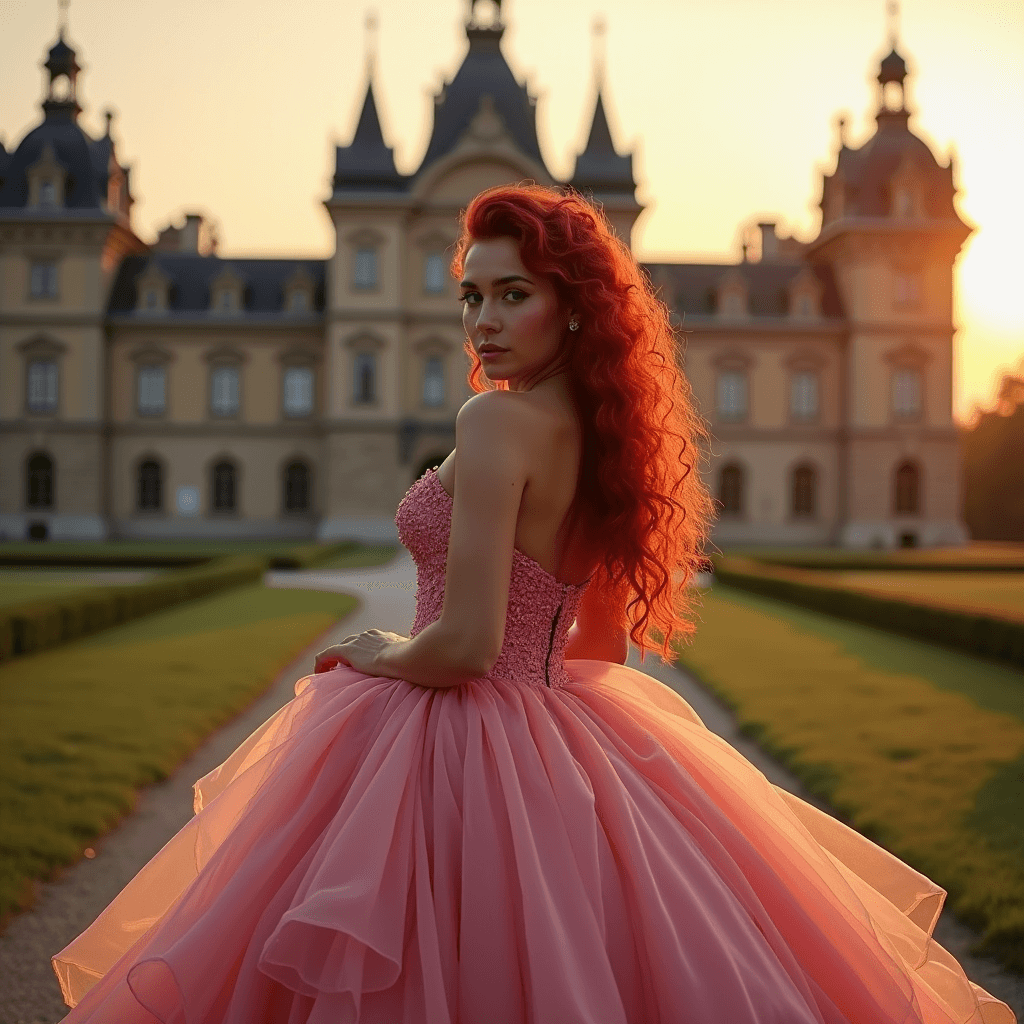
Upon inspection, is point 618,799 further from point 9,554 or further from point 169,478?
point 169,478

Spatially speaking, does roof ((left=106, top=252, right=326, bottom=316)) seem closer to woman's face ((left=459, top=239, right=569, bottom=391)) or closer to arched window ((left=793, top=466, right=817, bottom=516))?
arched window ((left=793, top=466, right=817, bottom=516))

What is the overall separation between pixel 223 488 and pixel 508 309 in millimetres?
35663

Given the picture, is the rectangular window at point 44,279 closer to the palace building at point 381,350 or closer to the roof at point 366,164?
the palace building at point 381,350

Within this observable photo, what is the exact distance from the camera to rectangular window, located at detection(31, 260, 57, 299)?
3503cm

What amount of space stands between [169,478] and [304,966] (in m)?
36.3

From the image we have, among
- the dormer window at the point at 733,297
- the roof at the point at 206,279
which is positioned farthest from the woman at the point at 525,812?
the roof at the point at 206,279

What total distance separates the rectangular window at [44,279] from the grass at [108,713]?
25726 mm

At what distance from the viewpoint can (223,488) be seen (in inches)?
1439

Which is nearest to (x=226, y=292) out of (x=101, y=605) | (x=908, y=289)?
(x=908, y=289)

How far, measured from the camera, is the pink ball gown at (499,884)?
1.88 metres

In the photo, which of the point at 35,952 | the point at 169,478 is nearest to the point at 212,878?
the point at 35,952

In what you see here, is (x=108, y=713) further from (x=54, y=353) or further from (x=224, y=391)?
(x=54, y=353)

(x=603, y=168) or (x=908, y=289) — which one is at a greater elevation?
(x=603, y=168)

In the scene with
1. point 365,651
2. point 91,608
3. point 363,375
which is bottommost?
point 91,608
